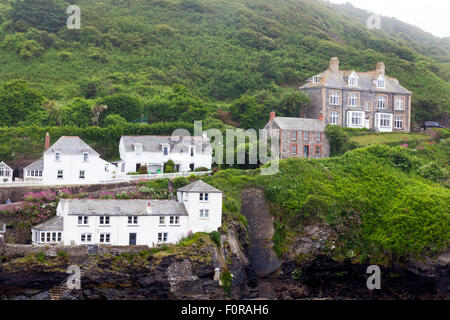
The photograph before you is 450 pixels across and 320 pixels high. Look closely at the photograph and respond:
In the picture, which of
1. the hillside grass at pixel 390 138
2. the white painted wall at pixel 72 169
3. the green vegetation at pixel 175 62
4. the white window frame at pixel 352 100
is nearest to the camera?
the white painted wall at pixel 72 169

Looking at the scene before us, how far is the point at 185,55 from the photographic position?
329ft

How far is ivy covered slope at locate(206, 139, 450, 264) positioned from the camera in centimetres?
5072

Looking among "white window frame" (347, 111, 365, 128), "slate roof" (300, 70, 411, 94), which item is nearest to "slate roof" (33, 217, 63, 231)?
"slate roof" (300, 70, 411, 94)

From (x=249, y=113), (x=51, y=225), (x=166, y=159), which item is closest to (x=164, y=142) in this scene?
(x=166, y=159)

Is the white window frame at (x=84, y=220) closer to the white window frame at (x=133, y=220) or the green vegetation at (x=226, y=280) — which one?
the white window frame at (x=133, y=220)

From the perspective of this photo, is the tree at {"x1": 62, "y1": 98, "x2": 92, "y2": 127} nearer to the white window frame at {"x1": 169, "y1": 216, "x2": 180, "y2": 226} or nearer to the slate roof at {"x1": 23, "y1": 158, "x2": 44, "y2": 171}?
the slate roof at {"x1": 23, "y1": 158, "x2": 44, "y2": 171}

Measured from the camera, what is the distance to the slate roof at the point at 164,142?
195 ft

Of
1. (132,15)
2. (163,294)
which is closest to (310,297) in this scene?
(163,294)

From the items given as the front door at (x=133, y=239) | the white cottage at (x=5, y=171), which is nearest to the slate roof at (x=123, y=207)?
the front door at (x=133, y=239)

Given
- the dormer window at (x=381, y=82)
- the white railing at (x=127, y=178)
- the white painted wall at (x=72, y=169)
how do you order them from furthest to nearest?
the dormer window at (x=381, y=82) → the white painted wall at (x=72, y=169) → the white railing at (x=127, y=178)

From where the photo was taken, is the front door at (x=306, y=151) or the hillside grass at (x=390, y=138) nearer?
the front door at (x=306, y=151)

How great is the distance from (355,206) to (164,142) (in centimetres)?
1963

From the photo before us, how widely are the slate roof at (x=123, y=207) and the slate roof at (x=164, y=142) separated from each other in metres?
11.6
